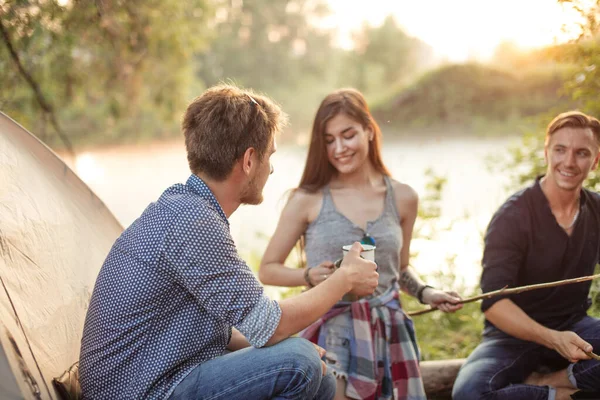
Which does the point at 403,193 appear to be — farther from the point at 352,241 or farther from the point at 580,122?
the point at 580,122

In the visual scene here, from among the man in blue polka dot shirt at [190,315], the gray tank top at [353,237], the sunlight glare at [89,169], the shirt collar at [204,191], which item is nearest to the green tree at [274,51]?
the sunlight glare at [89,169]

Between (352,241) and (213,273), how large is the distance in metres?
1.02

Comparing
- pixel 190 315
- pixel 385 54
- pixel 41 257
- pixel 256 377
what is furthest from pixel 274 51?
pixel 256 377

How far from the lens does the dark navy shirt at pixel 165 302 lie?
1703mm

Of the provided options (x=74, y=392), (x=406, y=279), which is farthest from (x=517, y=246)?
(x=74, y=392)

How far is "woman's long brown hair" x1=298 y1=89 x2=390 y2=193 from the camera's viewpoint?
8.66 feet

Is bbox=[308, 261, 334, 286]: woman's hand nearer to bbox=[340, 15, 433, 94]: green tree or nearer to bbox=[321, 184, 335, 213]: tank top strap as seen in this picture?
bbox=[321, 184, 335, 213]: tank top strap

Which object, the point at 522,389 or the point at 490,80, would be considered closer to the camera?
the point at 522,389

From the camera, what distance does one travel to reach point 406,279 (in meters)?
2.76

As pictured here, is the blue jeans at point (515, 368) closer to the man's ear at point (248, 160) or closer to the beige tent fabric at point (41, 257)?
the man's ear at point (248, 160)

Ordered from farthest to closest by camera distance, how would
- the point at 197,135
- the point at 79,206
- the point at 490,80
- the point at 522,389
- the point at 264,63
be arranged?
the point at 264,63 < the point at 490,80 < the point at 79,206 < the point at 522,389 < the point at 197,135

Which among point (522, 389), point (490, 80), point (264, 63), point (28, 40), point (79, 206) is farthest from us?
point (264, 63)

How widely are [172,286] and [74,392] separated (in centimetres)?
55

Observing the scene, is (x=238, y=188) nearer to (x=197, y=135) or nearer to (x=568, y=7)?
(x=197, y=135)
